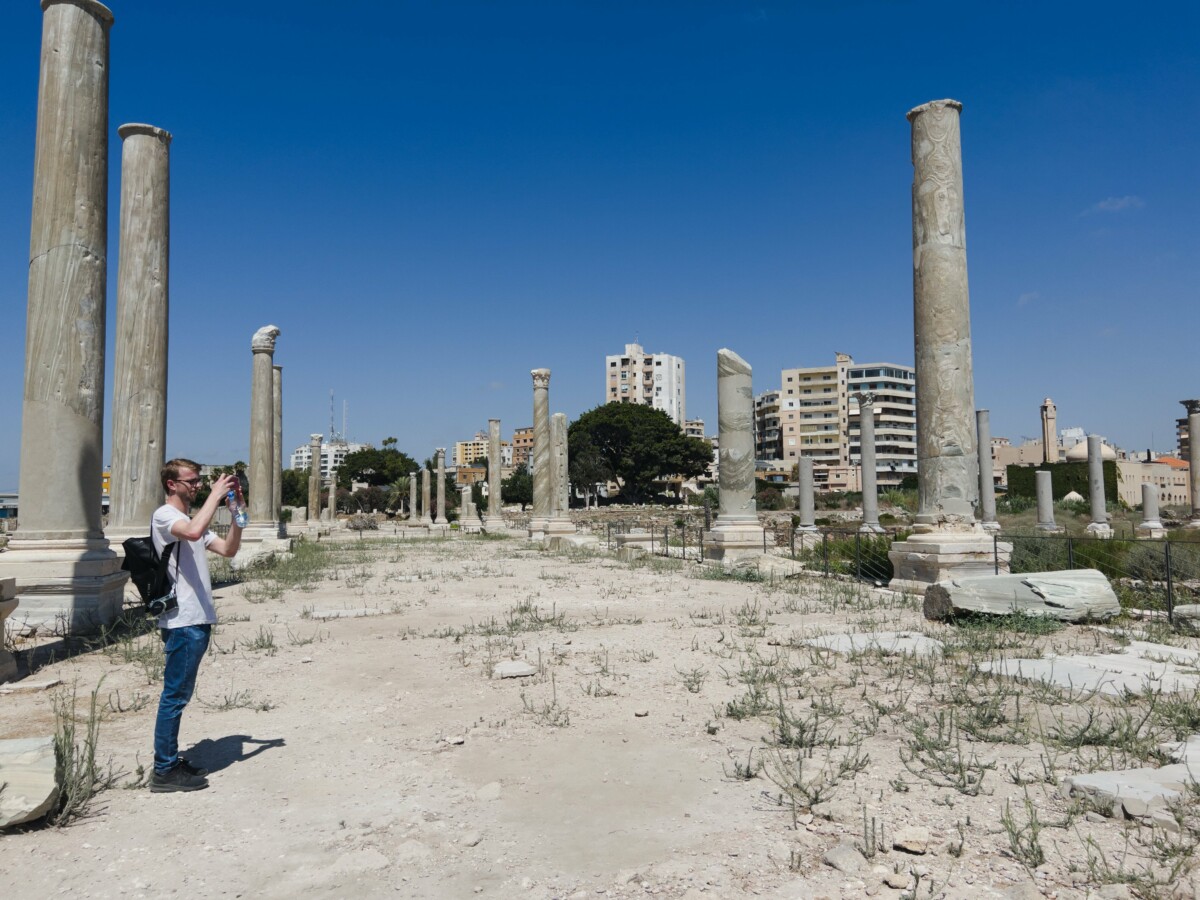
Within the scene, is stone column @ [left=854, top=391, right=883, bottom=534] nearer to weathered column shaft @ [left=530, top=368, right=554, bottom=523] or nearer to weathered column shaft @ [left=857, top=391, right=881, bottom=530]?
weathered column shaft @ [left=857, top=391, right=881, bottom=530]

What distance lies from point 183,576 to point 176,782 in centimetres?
102

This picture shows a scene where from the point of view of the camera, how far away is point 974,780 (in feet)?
12.3

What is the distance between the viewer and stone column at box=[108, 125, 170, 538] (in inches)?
471

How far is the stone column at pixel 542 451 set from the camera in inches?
1085

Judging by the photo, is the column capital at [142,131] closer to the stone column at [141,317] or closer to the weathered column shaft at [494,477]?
the stone column at [141,317]

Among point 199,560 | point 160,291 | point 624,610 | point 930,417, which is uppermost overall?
point 160,291

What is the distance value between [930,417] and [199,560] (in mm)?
10391

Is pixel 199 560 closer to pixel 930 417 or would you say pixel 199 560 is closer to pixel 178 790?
pixel 178 790

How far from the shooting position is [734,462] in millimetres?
16797

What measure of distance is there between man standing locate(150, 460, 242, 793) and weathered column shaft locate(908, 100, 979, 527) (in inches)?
392

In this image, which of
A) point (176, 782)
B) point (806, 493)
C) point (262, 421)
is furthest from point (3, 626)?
point (806, 493)

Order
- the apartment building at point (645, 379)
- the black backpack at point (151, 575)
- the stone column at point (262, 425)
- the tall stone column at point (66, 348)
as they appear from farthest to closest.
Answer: the apartment building at point (645, 379) < the stone column at point (262, 425) < the tall stone column at point (66, 348) < the black backpack at point (151, 575)

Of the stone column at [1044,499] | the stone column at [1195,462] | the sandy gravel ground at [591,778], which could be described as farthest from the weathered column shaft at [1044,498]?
the sandy gravel ground at [591,778]

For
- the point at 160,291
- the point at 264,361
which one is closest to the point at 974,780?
the point at 160,291
